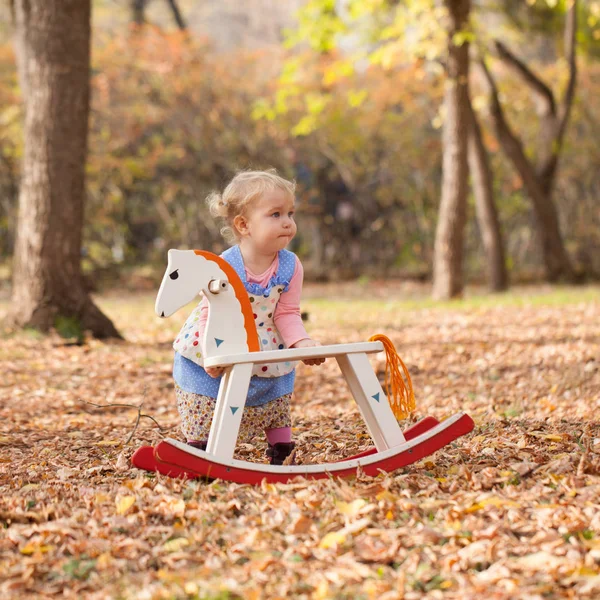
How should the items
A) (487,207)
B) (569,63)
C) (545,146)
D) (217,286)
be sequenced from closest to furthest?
(217,286), (487,207), (569,63), (545,146)

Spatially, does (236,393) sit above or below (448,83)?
below

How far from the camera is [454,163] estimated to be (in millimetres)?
11156

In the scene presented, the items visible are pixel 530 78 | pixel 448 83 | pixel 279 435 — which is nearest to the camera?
pixel 279 435

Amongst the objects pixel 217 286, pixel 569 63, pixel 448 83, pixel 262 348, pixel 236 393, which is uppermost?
pixel 569 63

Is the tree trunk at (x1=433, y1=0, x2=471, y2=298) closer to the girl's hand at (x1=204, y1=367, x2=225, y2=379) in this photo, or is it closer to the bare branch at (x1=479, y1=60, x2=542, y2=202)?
the bare branch at (x1=479, y1=60, x2=542, y2=202)

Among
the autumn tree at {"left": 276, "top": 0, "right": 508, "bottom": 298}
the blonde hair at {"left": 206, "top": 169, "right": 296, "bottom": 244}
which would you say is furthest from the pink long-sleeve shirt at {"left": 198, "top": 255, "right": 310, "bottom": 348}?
the autumn tree at {"left": 276, "top": 0, "right": 508, "bottom": 298}

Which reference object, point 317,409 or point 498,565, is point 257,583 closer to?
point 498,565

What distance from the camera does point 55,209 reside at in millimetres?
7230

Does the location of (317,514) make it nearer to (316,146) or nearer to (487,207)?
(487,207)

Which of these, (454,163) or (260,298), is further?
(454,163)

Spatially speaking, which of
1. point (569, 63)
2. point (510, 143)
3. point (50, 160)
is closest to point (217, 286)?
point (50, 160)

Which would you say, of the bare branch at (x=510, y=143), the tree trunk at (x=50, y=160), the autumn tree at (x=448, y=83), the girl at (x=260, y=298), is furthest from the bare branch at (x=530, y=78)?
the girl at (x=260, y=298)

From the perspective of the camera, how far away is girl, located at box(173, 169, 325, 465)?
3453 millimetres

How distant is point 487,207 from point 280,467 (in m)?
10.8
